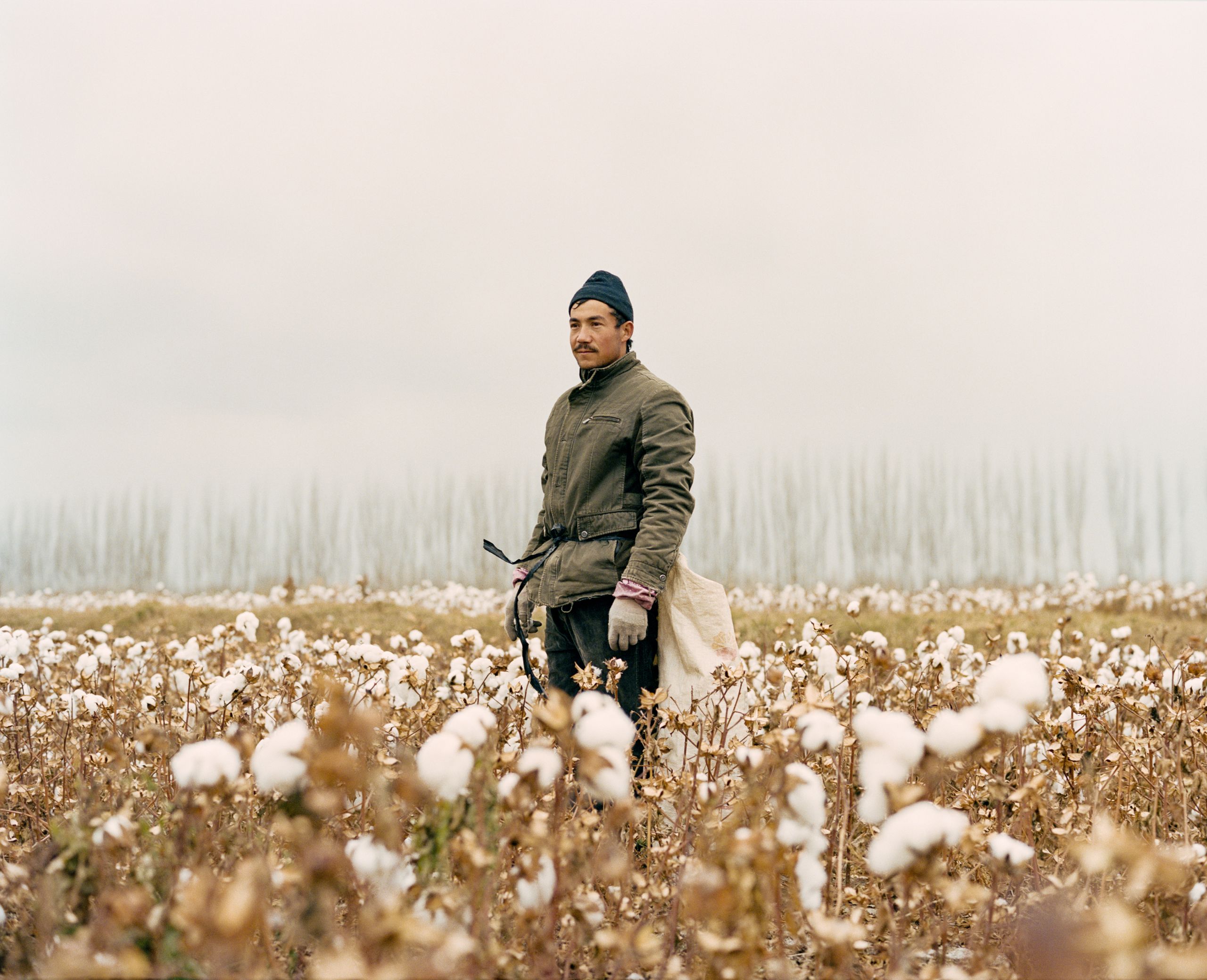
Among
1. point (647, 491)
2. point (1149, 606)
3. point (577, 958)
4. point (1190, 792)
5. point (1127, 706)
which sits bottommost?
point (1149, 606)

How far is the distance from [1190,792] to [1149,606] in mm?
12208

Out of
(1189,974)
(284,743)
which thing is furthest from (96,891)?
(1189,974)

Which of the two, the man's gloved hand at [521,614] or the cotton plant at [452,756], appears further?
the man's gloved hand at [521,614]

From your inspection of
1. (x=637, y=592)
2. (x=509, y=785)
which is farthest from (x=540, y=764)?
(x=637, y=592)

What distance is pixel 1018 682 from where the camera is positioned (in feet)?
5.33

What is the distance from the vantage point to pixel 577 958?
276 centimetres

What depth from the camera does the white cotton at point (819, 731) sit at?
1814mm

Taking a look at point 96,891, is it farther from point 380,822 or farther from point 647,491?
point 647,491

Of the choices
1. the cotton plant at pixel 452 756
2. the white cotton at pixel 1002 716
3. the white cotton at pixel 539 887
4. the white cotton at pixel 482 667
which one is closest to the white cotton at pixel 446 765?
the cotton plant at pixel 452 756

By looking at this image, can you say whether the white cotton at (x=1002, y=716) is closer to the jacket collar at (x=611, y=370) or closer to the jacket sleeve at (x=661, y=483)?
the jacket sleeve at (x=661, y=483)

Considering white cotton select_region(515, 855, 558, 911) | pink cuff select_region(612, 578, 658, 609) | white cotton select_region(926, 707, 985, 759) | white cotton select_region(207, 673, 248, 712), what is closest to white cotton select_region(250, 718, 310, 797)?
white cotton select_region(515, 855, 558, 911)

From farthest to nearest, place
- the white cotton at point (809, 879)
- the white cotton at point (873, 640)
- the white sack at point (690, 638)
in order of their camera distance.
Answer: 1. the white cotton at point (873, 640)
2. the white sack at point (690, 638)
3. the white cotton at point (809, 879)

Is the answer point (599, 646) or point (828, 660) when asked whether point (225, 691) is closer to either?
point (599, 646)

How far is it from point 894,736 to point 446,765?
28.8 inches
